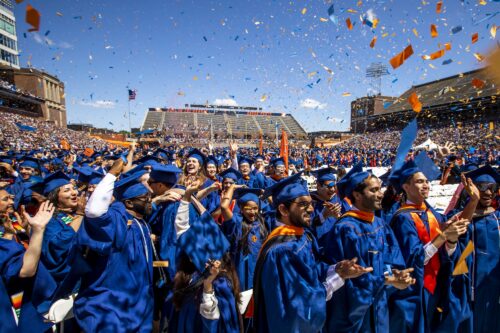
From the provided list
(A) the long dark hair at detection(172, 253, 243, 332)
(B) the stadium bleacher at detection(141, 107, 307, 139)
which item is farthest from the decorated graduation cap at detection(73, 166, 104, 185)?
(B) the stadium bleacher at detection(141, 107, 307, 139)

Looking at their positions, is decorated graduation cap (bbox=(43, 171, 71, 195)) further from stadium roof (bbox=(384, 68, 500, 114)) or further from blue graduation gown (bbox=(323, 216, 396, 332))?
stadium roof (bbox=(384, 68, 500, 114))

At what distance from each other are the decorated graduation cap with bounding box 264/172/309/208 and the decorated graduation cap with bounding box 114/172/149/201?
3.81ft

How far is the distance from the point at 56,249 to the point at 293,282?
2.24 meters

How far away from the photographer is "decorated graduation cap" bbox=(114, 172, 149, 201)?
8.87ft

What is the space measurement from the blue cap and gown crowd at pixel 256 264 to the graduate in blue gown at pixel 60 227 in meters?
0.01

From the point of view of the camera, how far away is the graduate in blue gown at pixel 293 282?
2.05m

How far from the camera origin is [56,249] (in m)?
2.84

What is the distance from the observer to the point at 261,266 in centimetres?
220

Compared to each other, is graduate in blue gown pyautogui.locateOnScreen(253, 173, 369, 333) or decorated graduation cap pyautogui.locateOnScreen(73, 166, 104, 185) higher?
decorated graduation cap pyautogui.locateOnScreen(73, 166, 104, 185)

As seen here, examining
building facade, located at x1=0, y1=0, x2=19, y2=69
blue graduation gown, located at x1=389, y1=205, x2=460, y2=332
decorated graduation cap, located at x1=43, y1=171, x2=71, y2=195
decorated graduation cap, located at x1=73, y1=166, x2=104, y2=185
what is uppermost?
building facade, located at x1=0, y1=0, x2=19, y2=69

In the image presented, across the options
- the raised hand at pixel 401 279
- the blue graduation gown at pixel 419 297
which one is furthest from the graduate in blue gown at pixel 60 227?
the blue graduation gown at pixel 419 297

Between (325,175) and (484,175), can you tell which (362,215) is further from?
(325,175)

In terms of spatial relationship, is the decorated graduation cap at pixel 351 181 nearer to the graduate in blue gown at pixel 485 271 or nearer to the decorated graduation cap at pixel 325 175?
the graduate in blue gown at pixel 485 271

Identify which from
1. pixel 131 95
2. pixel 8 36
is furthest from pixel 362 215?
pixel 8 36
